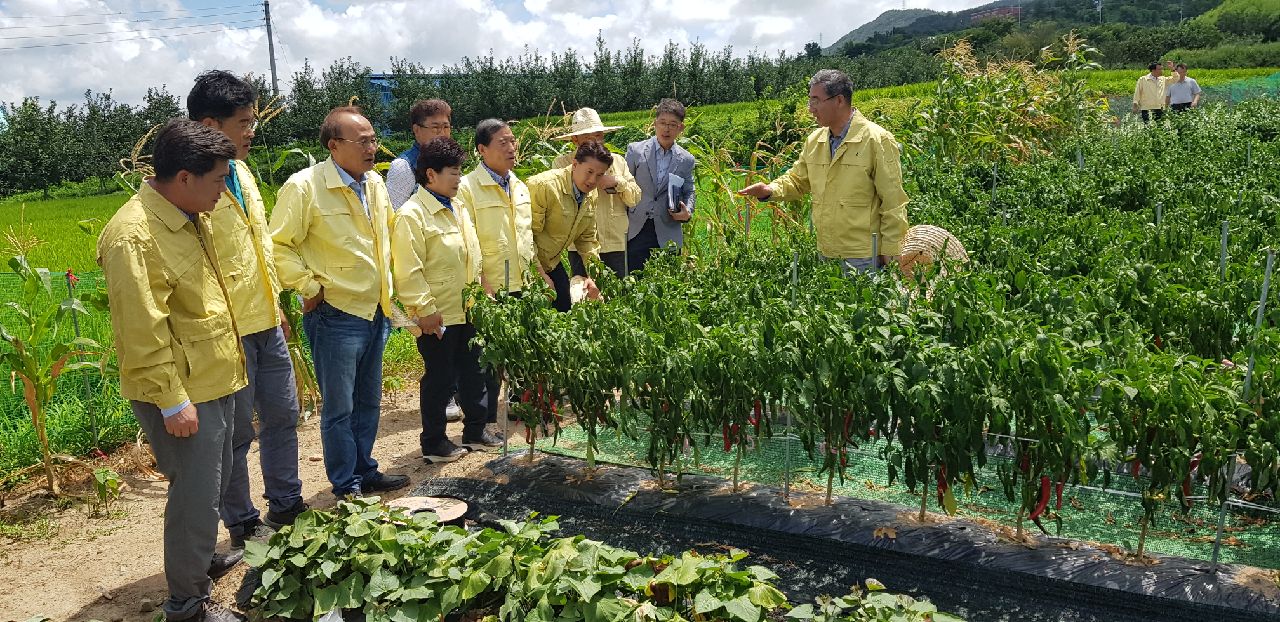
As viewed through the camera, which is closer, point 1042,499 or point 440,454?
point 1042,499

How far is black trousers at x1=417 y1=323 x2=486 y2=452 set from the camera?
16.2 ft

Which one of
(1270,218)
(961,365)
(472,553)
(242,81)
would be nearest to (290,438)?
(472,553)

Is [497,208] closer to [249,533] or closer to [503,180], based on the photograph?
[503,180]

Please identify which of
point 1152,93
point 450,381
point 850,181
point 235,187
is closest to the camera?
point 235,187

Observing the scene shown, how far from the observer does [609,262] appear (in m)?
6.71

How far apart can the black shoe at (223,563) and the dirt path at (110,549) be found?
0.10 feet

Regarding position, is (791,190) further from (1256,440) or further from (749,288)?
(1256,440)

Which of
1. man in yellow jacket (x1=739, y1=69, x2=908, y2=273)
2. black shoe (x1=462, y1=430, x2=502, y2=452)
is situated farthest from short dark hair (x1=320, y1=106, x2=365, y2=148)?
man in yellow jacket (x1=739, y1=69, x2=908, y2=273)

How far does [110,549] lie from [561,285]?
2.86 m

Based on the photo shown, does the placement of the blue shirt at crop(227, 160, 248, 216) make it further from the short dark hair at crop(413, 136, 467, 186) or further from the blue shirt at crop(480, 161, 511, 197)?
the blue shirt at crop(480, 161, 511, 197)

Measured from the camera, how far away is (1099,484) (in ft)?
12.7

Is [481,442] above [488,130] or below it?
below

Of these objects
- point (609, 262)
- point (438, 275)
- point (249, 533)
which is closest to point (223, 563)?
point (249, 533)

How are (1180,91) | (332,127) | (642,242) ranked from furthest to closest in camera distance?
(1180,91) → (642,242) → (332,127)
